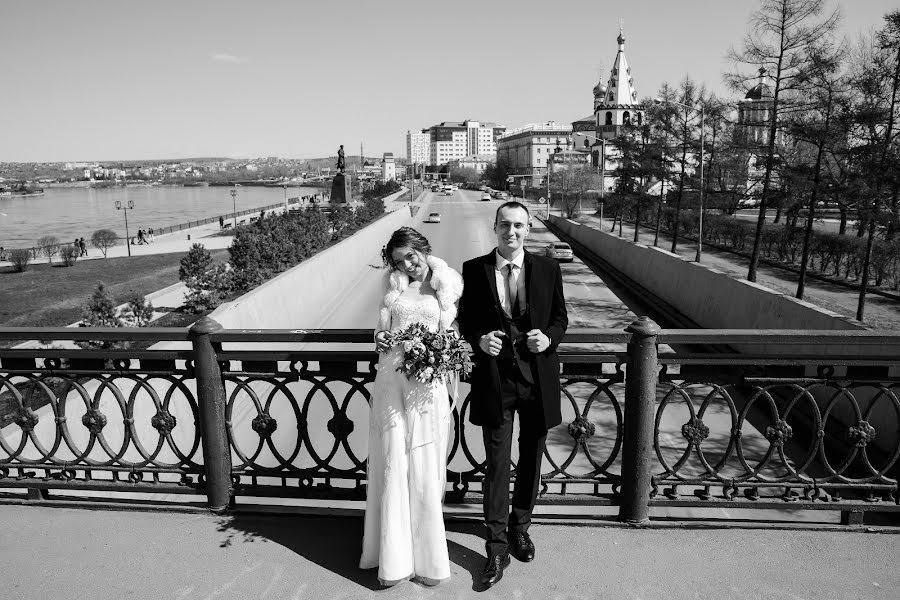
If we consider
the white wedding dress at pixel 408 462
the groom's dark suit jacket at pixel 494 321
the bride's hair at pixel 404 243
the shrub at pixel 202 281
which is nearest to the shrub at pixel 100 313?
the shrub at pixel 202 281

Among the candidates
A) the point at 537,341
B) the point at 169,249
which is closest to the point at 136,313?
the point at 537,341

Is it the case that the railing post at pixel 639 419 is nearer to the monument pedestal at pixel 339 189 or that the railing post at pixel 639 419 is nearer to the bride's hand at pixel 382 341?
the bride's hand at pixel 382 341

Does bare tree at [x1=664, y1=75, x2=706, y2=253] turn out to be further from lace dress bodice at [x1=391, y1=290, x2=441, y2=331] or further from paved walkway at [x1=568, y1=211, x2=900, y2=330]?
lace dress bodice at [x1=391, y1=290, x2=441, y2=331]

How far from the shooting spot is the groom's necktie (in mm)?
3961

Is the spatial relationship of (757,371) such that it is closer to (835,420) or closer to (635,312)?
(835,420)

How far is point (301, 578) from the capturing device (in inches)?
156

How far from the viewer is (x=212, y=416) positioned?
15.6 feet

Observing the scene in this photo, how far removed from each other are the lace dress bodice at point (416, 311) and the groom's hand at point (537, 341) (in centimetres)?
55

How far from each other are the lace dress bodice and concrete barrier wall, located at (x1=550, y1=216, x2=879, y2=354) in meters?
7.93

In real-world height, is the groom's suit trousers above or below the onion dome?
below

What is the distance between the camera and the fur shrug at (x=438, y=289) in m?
3.82

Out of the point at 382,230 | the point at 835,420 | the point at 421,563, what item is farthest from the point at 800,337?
the point at 382,230

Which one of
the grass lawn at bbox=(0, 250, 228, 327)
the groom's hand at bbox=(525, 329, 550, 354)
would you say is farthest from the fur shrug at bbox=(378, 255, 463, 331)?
the grass lawn at bbox=(0, 250, 228, 327)

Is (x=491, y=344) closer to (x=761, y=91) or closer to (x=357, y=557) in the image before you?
(x=357, y=557)
